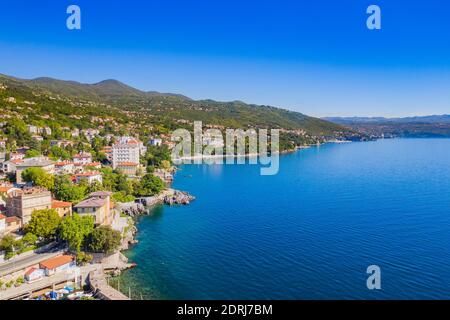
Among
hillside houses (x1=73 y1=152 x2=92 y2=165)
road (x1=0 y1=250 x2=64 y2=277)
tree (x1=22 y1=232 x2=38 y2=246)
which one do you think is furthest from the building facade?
hillside houses (x1=73 y1=152 x2=92 y2=165)

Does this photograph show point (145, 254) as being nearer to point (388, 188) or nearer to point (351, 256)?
point (351, 256)

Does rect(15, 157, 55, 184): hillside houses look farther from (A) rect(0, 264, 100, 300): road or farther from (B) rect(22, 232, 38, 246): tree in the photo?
(A) rect(0, 264, 100, 300): road

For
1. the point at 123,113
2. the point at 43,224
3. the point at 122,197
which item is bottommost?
the point at 122,197

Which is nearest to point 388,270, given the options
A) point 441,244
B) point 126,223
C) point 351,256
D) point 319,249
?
point 351,256

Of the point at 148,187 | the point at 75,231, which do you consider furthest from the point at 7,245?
the point at 148,187

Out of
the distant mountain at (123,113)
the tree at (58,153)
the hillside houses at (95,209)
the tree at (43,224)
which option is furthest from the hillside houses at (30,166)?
the distant mountain at (123,113)

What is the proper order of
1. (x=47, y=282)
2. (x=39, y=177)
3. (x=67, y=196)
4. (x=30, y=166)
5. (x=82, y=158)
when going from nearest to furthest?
(x=47, y=282)
(x=67, y=196)
(x=39, y=177)
(x=30, y=166)
(x=82, y=158)

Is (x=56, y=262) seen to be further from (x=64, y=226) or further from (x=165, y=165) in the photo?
(x=165, y=165)
